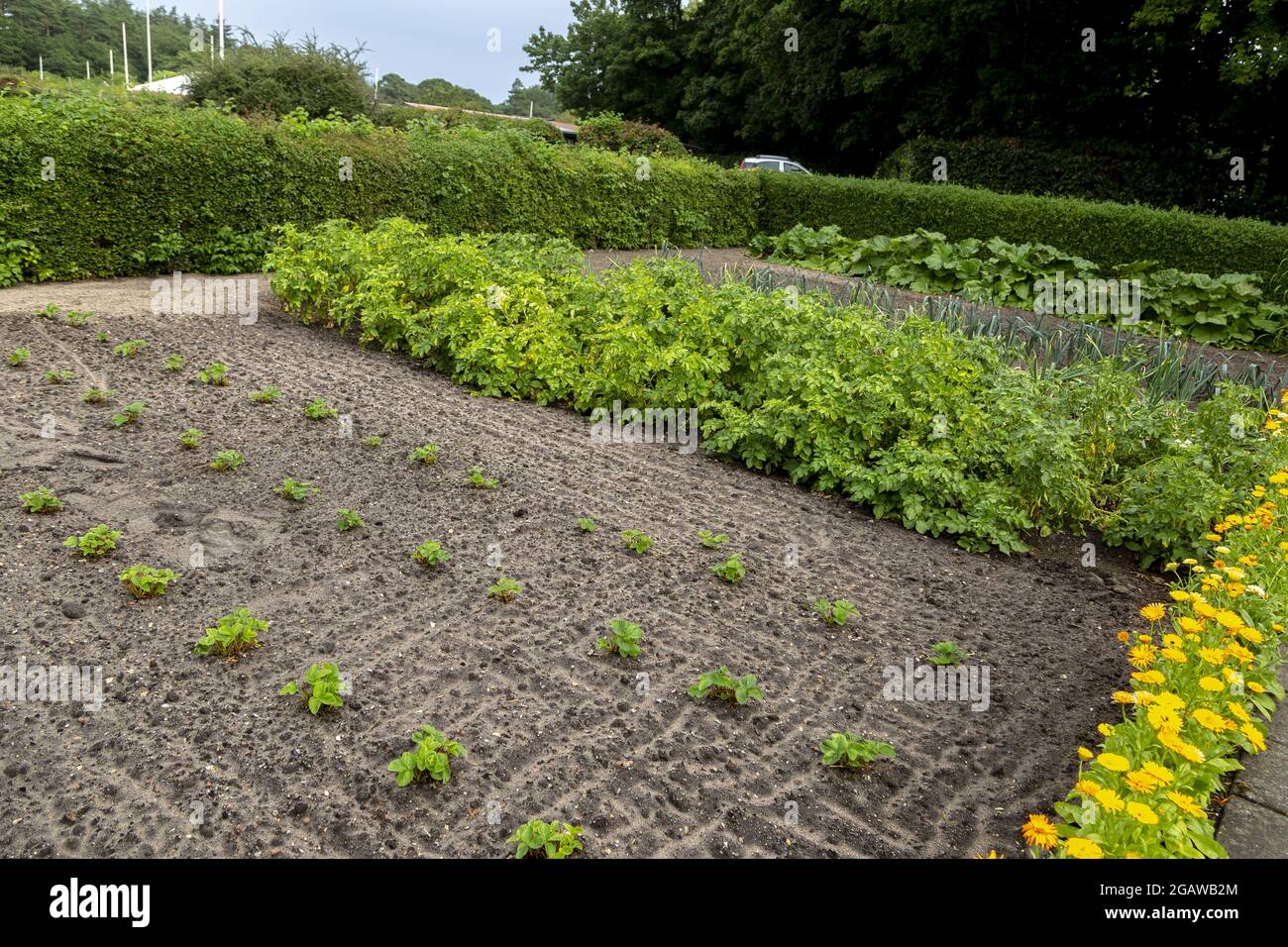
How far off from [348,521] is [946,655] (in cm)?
262

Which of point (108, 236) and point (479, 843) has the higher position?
point (108, 236)

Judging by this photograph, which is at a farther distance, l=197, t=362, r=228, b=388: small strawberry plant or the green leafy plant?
l=197, t=362, r=228, b=388: small strawberry plant

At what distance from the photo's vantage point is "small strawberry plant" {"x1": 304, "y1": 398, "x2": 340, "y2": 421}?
5.25 m

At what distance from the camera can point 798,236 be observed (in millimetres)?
14297

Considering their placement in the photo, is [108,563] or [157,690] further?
[108,563]

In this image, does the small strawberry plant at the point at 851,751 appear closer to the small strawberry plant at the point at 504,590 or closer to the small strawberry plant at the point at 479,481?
the small strawberry plant at the point at 504,590

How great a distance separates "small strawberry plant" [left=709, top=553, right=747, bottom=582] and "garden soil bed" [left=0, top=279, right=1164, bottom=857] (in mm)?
82

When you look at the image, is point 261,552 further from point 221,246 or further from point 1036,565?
point 221,246

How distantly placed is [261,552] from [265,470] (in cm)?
94

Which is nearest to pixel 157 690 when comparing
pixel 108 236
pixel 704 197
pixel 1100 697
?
pixel 1100 697

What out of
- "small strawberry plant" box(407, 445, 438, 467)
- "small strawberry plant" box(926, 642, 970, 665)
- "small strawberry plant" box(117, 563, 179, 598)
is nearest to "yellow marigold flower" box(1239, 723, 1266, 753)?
"small strawberry plant" box(926, 642, 970, 665)

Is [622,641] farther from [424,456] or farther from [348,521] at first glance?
[424,456]

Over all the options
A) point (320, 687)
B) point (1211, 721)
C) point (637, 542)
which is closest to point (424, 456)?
point (637, 542)

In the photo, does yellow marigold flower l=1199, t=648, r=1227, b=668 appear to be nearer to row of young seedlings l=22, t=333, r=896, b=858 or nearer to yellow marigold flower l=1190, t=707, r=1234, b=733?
yellow marigold flower l=1190, t=707, r=1234, b=733
